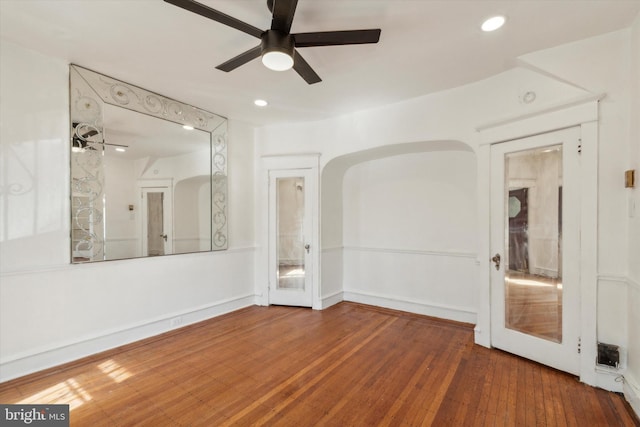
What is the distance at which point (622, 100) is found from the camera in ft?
7.48

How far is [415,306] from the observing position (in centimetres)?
415

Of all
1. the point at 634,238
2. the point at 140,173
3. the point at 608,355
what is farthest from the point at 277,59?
the point at 608,355

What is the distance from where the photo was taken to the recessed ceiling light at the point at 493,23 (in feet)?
7.07

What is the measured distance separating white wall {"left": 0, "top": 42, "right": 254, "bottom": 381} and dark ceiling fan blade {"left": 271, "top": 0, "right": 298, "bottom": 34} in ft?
7.93

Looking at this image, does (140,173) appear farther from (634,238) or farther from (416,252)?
(634,238)

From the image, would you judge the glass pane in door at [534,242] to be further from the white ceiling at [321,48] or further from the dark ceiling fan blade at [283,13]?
the dark ceiling fan blade at [283,13]

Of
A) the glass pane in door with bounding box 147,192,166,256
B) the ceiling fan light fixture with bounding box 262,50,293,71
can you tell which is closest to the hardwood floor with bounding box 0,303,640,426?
the glass pane in door with bounding box 147,192,166,256

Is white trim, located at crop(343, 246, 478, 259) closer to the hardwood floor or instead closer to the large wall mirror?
the hardwood floor

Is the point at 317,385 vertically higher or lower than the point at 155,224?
lower

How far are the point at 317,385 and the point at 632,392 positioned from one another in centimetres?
238

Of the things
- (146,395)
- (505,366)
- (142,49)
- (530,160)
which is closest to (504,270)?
(505,366)

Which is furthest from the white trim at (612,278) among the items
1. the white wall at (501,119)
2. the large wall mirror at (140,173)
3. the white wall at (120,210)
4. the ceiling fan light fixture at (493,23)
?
the white wall at (120,210)

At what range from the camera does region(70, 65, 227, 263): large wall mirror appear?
2891mm

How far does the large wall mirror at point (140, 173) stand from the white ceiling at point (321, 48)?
29 centimetres
